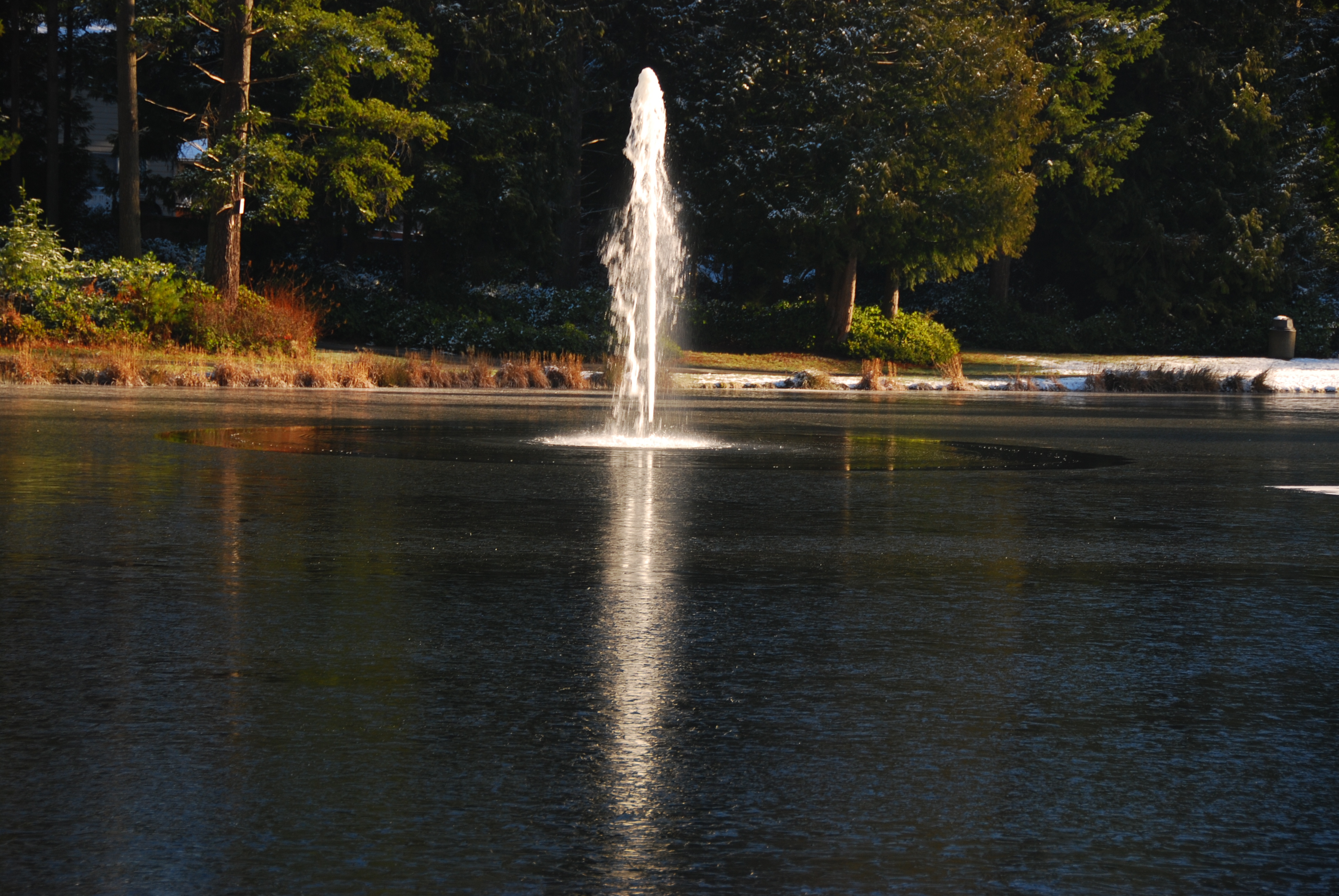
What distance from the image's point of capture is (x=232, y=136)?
4019 cm

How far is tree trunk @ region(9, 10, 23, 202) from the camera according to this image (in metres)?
49.4

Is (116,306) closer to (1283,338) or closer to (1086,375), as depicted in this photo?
(1086,375)

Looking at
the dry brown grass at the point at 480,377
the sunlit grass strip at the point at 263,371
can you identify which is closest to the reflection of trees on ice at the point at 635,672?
the sunlit grass strip at the point at 263,371

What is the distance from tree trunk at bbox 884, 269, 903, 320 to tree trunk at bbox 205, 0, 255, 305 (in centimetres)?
1879

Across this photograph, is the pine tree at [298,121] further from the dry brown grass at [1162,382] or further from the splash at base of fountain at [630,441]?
the splash at base of fountain at [630,441]

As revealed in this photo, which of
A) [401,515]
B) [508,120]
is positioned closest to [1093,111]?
[508,120]

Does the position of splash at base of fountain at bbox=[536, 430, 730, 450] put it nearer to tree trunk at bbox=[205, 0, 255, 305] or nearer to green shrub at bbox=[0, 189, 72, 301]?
green shrub at bbox=[0, 189, 72, 301]

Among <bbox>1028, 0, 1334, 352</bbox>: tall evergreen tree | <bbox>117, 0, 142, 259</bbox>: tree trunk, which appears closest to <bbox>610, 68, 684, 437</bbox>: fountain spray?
<bbox>117, 0, 142, 259</bbox>: tree trunk

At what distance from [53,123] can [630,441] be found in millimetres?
36216

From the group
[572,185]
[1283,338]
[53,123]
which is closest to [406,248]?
[572,185]

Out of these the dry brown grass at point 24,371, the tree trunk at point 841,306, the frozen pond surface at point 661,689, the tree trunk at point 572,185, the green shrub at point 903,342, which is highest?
the tree trunk at point 572,185

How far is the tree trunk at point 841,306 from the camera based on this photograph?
48719 millimetres

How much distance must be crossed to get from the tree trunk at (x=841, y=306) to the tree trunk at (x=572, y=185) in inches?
335

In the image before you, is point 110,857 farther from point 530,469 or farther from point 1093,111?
point 1093,111
